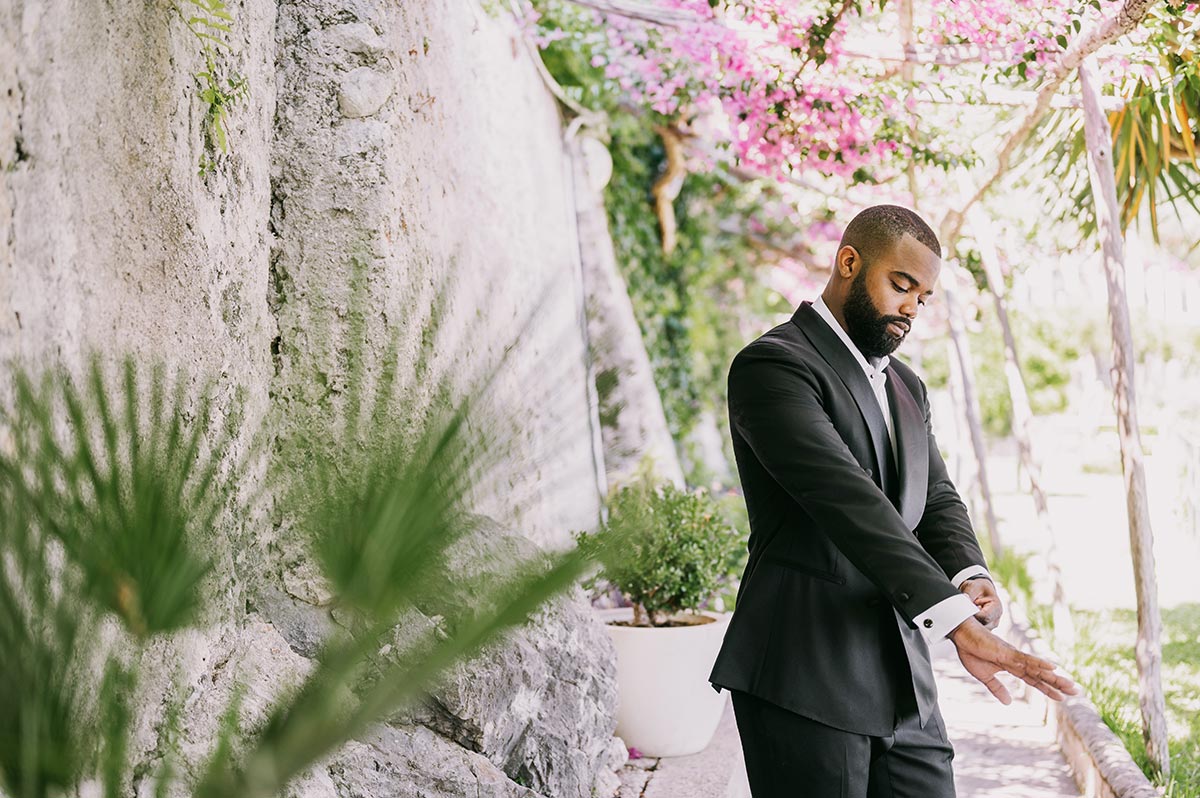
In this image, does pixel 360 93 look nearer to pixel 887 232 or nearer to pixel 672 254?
pixel 887 232

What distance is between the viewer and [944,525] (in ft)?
7.83

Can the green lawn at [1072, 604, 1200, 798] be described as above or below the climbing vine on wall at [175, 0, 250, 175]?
below

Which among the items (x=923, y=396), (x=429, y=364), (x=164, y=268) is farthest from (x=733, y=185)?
(x=429, y=364)

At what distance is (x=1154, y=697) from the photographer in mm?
3842

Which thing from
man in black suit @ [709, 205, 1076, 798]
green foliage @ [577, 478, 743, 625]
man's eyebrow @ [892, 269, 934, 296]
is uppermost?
man's eyebrow @ [892, 269, 934, 296]

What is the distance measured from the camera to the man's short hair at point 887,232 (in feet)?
7.13

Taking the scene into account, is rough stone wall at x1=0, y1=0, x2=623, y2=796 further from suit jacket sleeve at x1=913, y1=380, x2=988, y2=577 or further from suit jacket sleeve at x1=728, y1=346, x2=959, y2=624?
suit jacket sleeve at x1=913, y1=380, x2=988, y2=577

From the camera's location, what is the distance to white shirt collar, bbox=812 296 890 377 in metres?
2.28

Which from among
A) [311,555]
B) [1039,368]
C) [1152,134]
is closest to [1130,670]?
[1152,134]

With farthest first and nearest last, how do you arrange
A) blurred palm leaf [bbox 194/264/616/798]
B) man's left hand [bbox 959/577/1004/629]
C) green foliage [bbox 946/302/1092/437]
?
green foliage [bbox 946/302/1092/437] < man's left hand [bbox 959/577/1004/629] < blurred palm leaf [bbox 194/264/616/798]

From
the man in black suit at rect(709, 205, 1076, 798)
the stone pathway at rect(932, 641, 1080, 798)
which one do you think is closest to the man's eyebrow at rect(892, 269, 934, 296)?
the man in black suit at rect(709, 205, 1076, 798)

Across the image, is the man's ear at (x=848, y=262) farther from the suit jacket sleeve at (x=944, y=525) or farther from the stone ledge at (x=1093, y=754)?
the stone ledge at (x=1093, y=754)

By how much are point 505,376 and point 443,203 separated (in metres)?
2.75

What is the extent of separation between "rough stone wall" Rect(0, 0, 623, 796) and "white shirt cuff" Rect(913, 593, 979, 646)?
63cm
